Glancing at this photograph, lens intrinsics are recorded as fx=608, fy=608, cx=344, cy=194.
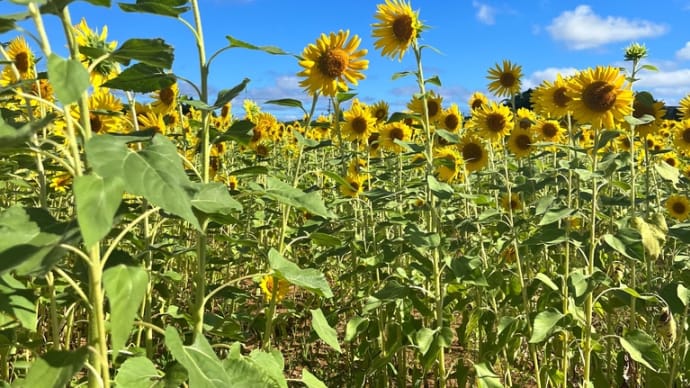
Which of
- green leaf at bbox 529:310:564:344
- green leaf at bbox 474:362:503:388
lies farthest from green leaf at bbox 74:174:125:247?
green leaf at bbox 474:362:503:388

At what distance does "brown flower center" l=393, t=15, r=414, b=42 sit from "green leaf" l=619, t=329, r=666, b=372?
1.54 metres

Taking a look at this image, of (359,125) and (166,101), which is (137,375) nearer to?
(166,101)

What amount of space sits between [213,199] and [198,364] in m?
0.31

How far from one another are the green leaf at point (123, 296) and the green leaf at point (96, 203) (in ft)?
0.62

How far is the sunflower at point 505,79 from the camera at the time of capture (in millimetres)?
3891

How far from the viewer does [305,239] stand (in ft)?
9.72

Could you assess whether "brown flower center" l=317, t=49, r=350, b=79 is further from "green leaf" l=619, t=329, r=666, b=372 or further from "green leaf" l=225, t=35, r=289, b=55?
"green leaf" l=619, t=329, r=666, b=372

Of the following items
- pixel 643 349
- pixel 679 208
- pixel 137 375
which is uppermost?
pixel 137 375

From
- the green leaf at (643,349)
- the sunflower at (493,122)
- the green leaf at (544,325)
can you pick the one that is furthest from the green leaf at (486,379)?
the sunflower at (493,122)

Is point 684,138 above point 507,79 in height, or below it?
below

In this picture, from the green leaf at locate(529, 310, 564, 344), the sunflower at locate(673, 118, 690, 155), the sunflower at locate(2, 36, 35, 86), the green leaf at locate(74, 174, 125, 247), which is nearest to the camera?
→ the green leaf at locate(74, 174, 125, 247)

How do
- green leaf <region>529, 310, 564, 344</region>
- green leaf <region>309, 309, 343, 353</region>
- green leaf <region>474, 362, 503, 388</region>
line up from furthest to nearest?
green leaf <region>474, 362, 503, 388</region> → green leaf <region>529, 310, 564, 344</region> → green leaf <region>309, 309, 343, 353</region>

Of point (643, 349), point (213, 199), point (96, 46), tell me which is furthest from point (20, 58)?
point (643, 349)

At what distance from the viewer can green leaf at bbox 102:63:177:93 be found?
1387 millimetres
